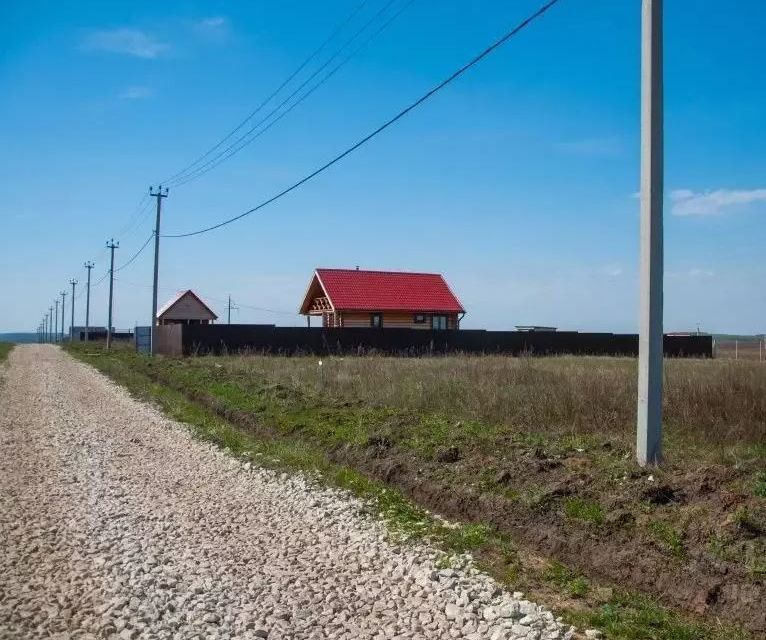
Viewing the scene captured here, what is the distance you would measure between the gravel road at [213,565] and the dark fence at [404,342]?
2664 cm

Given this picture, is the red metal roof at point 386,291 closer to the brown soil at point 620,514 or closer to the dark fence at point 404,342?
the dark fence at point 404,342

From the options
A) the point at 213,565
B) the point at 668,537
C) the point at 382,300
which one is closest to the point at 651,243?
the point at 668,537

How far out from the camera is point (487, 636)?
168 inches

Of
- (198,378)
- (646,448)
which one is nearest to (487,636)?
(646,448)

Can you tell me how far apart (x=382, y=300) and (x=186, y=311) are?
77.8 feet

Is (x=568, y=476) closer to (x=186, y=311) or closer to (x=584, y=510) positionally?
(x=584, y=510)

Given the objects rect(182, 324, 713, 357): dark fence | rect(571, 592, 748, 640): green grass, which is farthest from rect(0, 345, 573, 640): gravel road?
rect(182, 324, 713, 357): dark fence

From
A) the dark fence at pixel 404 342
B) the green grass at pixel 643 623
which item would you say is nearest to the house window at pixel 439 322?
the dark fence at pixel 404 342

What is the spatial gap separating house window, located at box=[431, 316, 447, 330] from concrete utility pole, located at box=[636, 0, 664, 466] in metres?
41.3

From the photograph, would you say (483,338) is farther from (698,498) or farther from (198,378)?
(698,498)

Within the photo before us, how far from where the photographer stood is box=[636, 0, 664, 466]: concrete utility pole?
7.30 metres

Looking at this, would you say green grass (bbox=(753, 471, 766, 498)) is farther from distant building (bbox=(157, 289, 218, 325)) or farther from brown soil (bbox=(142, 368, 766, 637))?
distant building (bbox=(157, 289, 218, 325))

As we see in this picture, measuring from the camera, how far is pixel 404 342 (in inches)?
1558

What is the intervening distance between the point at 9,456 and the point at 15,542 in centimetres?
436
